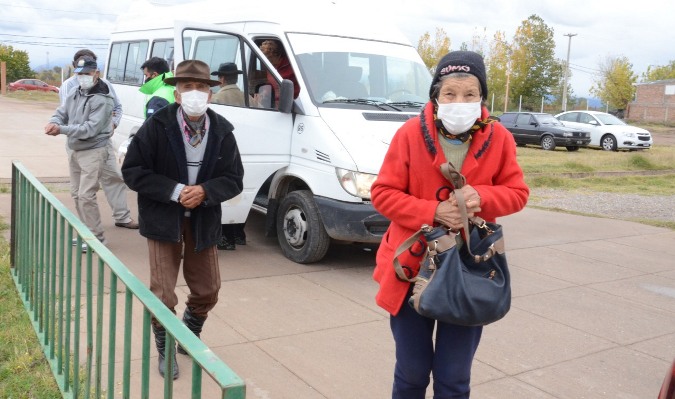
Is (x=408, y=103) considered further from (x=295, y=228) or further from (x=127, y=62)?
(x=127, y=62)

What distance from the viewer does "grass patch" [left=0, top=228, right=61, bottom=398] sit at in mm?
3859

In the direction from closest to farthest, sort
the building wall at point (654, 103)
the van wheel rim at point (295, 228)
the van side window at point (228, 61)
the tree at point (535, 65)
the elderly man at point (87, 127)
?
the elderly man at point (87, 127), the van wheel rim at point (295, 228), the van side window at point (228, 61), the building wall at point (654, 103), the tree at point (535, 65)

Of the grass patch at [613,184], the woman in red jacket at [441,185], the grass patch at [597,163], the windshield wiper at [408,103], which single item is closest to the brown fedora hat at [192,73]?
the woman in red jacket at [441,185]

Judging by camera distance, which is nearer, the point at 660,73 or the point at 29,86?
the point at 29,86

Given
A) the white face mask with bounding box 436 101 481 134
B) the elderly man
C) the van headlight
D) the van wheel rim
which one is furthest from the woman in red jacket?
the elderly man

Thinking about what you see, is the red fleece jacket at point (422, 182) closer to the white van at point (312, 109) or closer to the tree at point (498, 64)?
the white van at point (312, 109)

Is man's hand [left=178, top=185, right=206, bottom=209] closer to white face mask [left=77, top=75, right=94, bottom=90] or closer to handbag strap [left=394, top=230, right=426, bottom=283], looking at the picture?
handbag strap [left=394, top=230, right=426, bottom=283]

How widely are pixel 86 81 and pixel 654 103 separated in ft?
213

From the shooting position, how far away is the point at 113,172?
7.74 meters

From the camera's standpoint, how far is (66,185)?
448 inches

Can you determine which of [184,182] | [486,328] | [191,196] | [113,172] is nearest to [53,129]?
[113,172]

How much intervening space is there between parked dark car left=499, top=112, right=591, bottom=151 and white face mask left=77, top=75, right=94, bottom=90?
21.3 meters

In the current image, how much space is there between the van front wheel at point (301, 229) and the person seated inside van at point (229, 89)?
1.07 metres

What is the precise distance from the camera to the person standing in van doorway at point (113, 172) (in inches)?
279
